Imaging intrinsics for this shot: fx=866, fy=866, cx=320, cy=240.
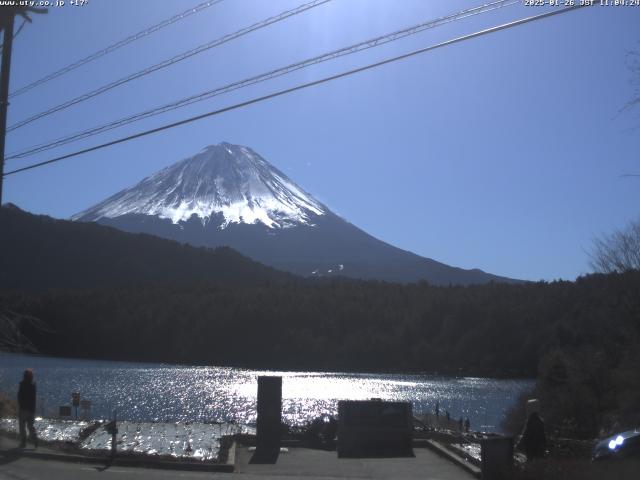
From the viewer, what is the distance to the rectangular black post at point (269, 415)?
16291mm

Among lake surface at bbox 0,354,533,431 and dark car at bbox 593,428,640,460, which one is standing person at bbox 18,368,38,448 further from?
lake surface at bbox 0,354,533,431

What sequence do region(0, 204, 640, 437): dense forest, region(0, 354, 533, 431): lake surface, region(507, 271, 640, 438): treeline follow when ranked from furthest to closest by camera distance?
1. region(0, 204, 640, 437): dense forest
2. region(0, 354, 533, 431): lake surface
3. region(507, 271, 640, 438): treeline

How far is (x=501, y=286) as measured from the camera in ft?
347

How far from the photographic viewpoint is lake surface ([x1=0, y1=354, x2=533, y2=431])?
48.7 meters

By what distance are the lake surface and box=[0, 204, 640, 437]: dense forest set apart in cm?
547

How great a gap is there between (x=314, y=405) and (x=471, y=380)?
3450 centimetres

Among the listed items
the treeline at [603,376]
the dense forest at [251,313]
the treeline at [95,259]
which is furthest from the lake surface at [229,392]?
the treeline at [95,259]

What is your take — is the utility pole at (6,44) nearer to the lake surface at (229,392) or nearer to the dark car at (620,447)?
the dark car at (620,447)

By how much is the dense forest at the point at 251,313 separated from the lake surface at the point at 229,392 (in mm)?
5466

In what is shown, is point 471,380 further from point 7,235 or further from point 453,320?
point 7,235

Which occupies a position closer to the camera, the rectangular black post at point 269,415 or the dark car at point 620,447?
the dark car at point 620,447

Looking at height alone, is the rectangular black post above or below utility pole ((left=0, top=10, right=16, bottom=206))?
below

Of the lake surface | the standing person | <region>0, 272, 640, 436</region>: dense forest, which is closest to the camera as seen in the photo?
the standing person

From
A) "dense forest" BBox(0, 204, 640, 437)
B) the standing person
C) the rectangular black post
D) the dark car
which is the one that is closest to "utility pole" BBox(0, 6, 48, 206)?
the standing person
